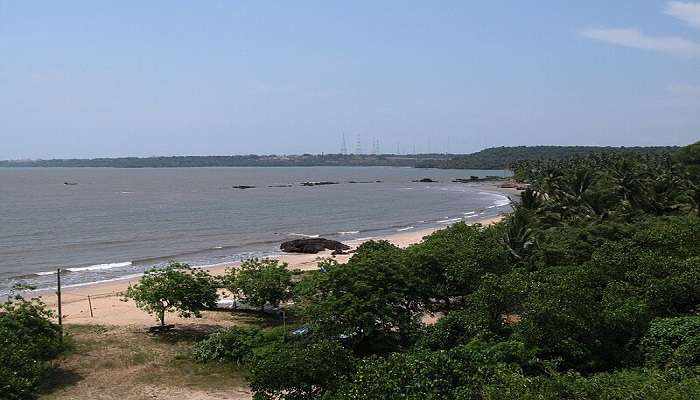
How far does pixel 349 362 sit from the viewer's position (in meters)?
14.7

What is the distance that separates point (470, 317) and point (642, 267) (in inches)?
237

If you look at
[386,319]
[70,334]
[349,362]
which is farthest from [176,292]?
[349,362]

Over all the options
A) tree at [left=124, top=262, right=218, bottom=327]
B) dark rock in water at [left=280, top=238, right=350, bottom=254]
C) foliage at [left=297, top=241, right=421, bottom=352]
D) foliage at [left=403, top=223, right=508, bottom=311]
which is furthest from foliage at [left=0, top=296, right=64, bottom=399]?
dark rock in water at [left=280, top=238, right=350, bottom=254]

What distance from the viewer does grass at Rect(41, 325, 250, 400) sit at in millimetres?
17609

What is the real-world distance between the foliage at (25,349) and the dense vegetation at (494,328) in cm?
460

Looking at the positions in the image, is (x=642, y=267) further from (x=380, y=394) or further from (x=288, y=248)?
(x=288, y=248)

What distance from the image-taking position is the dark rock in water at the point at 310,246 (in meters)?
51.3

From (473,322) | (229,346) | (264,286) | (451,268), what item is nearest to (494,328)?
(473,322)

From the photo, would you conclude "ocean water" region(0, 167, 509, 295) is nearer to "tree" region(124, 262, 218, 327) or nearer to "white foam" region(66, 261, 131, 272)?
"white foam" region(66, 261, 131, 272)

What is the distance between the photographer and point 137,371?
19.4 metres

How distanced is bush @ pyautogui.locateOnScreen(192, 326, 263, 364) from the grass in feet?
1.02

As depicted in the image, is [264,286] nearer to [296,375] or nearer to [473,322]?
[473,322]

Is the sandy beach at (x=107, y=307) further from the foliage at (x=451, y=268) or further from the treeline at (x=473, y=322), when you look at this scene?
the foliage at (x=451, y=268)

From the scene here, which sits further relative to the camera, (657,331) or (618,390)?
(657,331)
